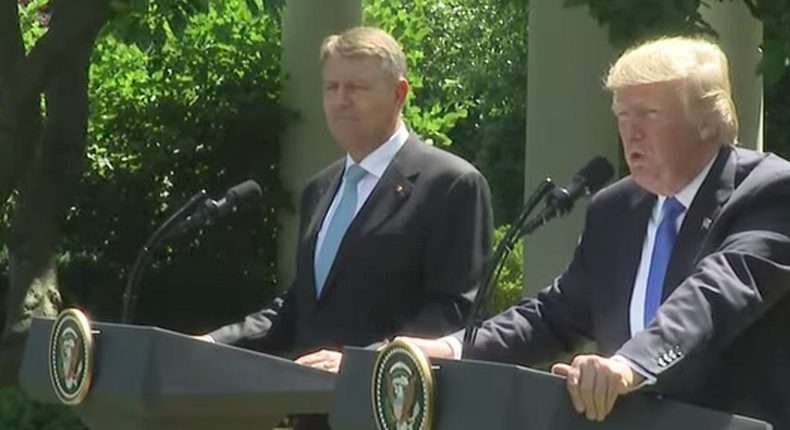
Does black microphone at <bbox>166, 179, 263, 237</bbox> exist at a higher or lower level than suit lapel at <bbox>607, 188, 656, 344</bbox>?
higher

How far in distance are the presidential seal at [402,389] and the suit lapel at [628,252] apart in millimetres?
496

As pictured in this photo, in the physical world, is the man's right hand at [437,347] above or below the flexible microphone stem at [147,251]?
below

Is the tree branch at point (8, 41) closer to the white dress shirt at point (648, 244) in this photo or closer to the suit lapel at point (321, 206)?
the suit lapel at point (321, 206)

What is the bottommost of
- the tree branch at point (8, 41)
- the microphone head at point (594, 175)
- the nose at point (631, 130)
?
the microphone head at point (594, 175)

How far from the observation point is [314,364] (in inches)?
172

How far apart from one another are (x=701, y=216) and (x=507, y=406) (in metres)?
0.65

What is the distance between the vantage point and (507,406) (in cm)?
337

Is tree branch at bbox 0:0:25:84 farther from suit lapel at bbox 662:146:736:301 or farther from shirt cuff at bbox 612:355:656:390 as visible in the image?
shirt cuff at bbox 612:355:656:390

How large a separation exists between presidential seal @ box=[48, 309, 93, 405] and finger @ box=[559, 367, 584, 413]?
5.68 feet

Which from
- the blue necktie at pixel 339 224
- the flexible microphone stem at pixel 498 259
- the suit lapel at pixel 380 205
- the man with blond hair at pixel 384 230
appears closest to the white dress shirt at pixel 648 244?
the flexible microphone stem at pixel 498 259

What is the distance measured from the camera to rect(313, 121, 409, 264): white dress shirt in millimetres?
4941

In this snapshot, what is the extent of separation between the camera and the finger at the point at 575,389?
3195mm

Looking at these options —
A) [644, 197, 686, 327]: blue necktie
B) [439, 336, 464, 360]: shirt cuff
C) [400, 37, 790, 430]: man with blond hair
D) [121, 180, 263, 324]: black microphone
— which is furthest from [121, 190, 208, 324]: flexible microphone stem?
[644, 197, 686, 327]: blue necktie

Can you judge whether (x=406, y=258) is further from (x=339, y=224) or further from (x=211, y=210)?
(x=211, y=210)
